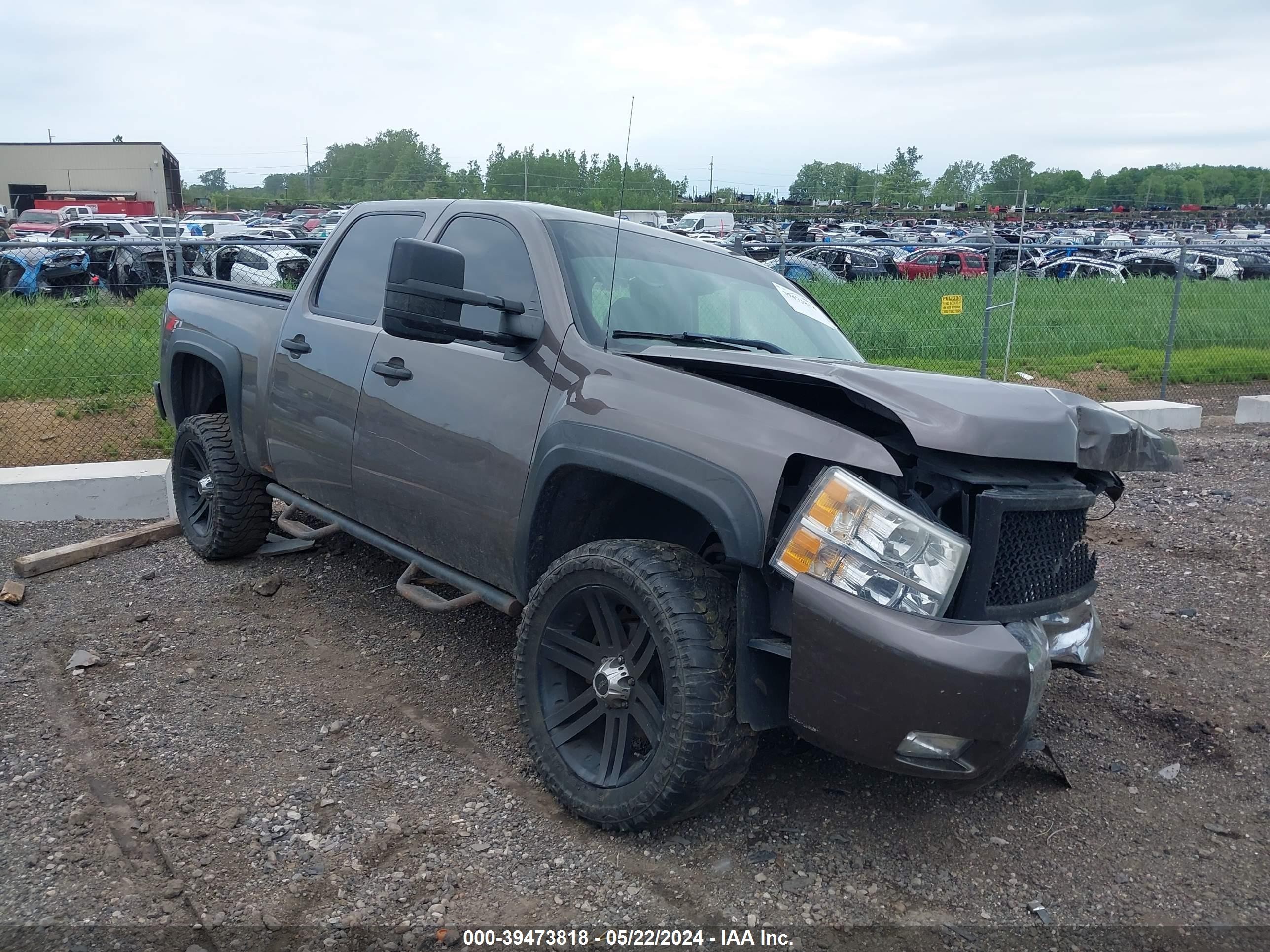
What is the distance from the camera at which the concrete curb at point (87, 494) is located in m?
6.59

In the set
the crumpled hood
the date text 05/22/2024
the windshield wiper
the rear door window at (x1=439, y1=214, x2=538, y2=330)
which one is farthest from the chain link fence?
the crumpled hood

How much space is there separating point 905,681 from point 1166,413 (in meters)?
9.07

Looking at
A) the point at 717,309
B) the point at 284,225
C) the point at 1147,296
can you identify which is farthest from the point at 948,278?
the point at 284,225

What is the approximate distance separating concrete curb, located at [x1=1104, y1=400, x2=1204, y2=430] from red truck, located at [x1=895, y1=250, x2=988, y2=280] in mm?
8630

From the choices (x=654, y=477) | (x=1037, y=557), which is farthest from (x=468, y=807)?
(x=1037, y=557)

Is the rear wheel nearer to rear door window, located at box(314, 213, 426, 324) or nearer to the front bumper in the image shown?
rear door window, located at box(314, 213, 426, 324)

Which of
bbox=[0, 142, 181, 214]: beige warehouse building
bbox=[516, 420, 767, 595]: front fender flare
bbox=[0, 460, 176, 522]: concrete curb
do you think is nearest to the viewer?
bbox=[516, 420, 767, 595]: front fender flare

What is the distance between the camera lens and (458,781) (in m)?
3.57

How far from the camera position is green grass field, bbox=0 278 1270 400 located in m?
10.4

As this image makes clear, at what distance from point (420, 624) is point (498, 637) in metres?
0.43

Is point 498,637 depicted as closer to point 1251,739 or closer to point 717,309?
point 717,309

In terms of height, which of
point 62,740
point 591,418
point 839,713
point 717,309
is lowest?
point 62,740

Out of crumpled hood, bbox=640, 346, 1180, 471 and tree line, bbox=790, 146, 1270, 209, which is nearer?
crumpled hood, bbox=640, 346, 1180, 471

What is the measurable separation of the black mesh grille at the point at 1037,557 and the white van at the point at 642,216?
1.73 meters
